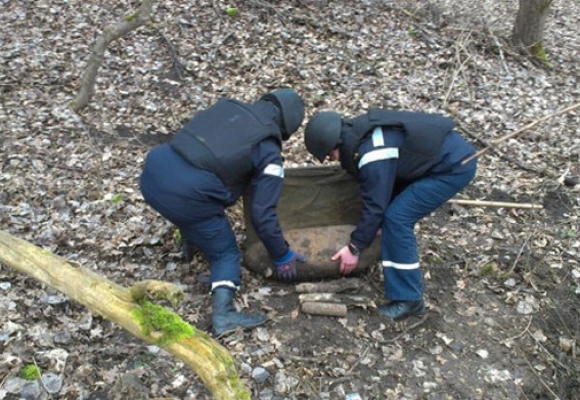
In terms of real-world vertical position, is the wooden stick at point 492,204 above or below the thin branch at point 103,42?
below

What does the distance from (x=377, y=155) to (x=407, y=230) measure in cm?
66

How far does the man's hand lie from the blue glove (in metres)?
0.30

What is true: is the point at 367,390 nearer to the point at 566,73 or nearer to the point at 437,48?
the point at 437,48

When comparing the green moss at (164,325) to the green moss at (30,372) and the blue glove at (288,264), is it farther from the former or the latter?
the blue glove at (288,264)

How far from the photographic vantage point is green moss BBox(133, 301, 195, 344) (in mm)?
2779

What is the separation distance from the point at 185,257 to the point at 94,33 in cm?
443

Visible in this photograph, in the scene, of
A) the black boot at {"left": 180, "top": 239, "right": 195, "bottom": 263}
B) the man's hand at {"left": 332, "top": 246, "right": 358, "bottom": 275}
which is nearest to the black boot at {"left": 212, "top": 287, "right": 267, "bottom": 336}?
the black boot at {"left": 180, "top": 239, "right": 195, "bottom": 263}

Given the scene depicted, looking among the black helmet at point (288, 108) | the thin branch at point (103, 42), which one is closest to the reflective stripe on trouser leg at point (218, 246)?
the black helmet at point (288, 108)

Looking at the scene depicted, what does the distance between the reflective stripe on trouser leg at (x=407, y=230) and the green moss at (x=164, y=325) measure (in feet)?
6.59

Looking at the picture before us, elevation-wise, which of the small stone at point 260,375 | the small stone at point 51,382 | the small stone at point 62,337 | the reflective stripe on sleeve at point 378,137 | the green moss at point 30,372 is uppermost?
the reflective stripe on sleeve at point 378,137

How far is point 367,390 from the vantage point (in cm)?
383

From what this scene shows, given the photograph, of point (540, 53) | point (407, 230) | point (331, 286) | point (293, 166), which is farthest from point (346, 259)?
point (540, 53)

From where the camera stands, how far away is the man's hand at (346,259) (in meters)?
4.46

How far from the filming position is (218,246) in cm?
419
